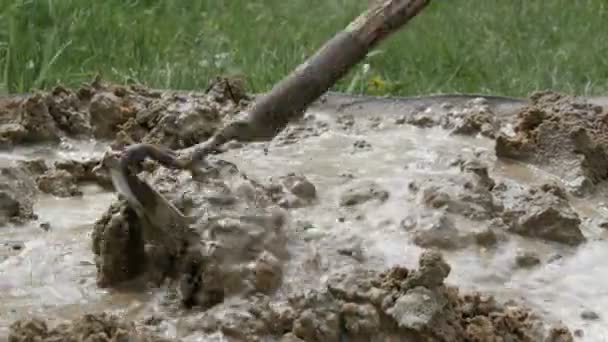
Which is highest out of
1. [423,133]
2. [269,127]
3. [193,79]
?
[269,127]

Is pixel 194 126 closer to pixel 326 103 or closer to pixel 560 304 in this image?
pixel 326 103

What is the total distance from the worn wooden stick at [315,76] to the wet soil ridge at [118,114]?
1.86ft

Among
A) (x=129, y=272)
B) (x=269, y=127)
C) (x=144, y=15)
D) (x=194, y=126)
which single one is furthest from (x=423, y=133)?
(x=144, y=15)

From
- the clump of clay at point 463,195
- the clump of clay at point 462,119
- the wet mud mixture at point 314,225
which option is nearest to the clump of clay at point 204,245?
the wet mud mixture at point 314,225

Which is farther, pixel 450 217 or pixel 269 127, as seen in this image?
pixel 450 217

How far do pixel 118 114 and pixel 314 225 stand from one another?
2.50 ft

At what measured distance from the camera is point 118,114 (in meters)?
2.78

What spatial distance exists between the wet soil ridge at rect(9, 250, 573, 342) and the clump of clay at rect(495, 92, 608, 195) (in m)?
0.76

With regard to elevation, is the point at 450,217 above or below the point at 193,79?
above

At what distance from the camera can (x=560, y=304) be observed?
1.96 metres

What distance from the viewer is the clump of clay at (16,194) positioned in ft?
7.24

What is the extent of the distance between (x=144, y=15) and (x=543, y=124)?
9.95ft

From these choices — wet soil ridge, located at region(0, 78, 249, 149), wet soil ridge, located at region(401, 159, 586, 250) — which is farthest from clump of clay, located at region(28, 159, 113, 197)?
wet soil ridge, located at region(401, 159, 586, 250)

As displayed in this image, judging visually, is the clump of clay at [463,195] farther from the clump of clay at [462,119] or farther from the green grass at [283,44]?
the green grass at [283,44]
